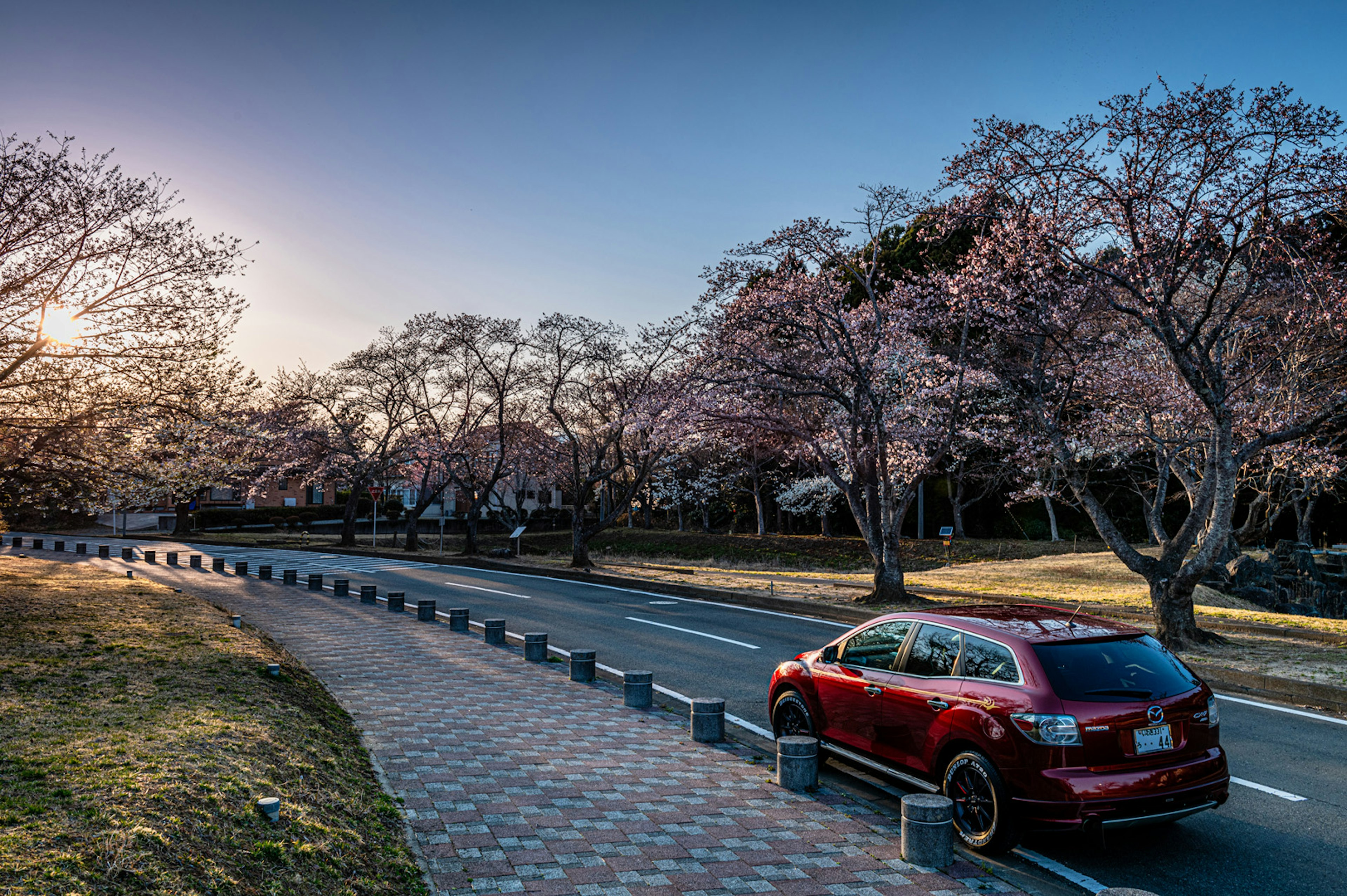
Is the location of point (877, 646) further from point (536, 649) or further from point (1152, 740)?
point (536, 649)

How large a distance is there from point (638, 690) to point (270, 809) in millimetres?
4905

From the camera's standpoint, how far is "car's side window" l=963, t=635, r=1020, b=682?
5.71 m

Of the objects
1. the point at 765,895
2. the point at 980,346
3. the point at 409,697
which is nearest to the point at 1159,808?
the point at 765,895

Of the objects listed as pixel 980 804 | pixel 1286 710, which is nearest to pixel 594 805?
pixel 980 804

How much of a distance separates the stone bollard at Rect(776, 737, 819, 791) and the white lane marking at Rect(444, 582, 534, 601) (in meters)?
14.1

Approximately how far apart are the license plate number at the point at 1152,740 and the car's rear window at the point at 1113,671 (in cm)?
18

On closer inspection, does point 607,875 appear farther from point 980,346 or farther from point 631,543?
point 631,543

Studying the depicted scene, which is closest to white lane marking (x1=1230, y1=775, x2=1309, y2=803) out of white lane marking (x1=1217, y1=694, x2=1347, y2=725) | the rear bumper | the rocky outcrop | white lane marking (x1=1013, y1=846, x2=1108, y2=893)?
the rear bumper

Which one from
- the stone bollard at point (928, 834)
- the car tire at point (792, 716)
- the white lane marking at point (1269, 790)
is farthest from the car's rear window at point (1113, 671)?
the car tire at point (792, 716)

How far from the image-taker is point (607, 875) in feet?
16.2

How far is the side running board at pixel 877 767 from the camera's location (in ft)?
19.9

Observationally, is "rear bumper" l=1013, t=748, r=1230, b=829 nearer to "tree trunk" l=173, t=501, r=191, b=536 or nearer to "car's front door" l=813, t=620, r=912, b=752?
"car's front door" l=813, t=620, r=912, b=752

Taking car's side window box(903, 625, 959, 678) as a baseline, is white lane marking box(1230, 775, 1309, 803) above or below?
below

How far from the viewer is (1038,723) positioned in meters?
5.30
